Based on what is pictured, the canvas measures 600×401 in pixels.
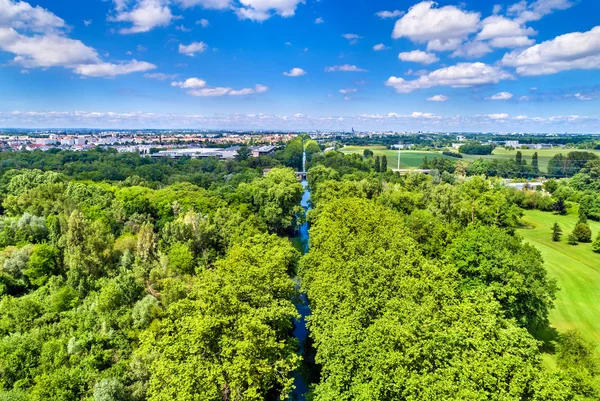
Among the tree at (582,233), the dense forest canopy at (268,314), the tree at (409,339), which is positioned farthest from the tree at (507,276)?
the tree at (582,233)

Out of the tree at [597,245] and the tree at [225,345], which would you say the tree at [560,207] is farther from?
the tree at [225,345]

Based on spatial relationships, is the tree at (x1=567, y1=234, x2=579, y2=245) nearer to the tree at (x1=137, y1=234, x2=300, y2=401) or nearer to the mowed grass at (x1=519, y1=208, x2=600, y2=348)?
the mowed grass at (x1=519, y1=208, x2=600, y2=348)

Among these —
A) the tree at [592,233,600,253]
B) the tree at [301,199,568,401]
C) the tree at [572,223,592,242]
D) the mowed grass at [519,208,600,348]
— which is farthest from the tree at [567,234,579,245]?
the tree at [301,199,568,401]

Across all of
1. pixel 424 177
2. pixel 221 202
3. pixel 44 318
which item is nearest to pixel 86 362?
pixel 44 318

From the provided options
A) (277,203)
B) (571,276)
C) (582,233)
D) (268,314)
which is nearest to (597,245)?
(582,233)

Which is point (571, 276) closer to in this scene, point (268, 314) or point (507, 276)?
point (507, 276)

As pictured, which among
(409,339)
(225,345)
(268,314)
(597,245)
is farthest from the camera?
(597,245)
